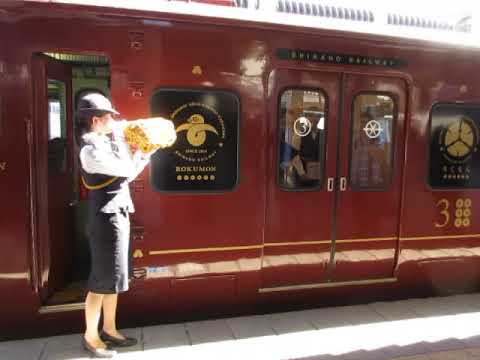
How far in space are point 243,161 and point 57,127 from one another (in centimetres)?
162

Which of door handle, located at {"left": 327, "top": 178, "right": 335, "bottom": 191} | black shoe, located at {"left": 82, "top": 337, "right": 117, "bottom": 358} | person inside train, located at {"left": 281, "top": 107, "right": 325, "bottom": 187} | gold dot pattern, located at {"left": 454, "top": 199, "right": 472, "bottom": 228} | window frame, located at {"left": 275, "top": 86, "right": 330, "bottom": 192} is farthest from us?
gold dot pattern, located at {"left": 454, "top": 199, "right": 472, "bottom": 228}

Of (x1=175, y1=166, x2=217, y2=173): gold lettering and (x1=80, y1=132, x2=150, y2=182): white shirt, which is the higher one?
(x1=80, y1=132, x2=150, y2=182): white shirt

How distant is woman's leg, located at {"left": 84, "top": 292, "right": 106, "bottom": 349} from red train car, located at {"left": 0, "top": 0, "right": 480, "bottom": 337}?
346 millimetres

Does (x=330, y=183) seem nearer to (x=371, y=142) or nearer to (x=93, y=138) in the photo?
(x=371, y=142)

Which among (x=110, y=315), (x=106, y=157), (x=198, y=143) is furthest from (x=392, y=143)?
(x=110, y=315)

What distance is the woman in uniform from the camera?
→ 3.06 meters

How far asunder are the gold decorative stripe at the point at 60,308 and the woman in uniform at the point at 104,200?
1.04 feet

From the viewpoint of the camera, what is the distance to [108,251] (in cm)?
315

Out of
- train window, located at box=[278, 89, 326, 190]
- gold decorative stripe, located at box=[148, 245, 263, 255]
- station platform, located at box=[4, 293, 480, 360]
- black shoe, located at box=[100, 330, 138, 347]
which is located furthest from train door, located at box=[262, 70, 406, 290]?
black shoe, located at box=[100, 330, 138, 347]

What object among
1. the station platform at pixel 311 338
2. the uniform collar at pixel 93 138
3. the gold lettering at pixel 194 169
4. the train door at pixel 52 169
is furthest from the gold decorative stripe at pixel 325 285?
the uniform collar at pixel 93 138

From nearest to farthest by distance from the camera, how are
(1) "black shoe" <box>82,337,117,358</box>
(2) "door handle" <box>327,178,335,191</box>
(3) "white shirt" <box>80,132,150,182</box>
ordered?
(3) "white shirt" <box>80,132,150,182</box> → (1) "black shoe" <box>82,337,117,358</box> → (2) "door handle" <box>327,178,335,191</box>

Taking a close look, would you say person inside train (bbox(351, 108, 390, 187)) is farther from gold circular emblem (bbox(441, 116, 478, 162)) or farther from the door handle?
gold circular emblem (bbox(441, 116, 478, 162))

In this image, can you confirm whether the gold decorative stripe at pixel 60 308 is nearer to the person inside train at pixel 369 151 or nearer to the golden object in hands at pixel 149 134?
the golden object in hands at pixel 149 134

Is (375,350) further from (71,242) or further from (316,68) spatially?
(71,242)
